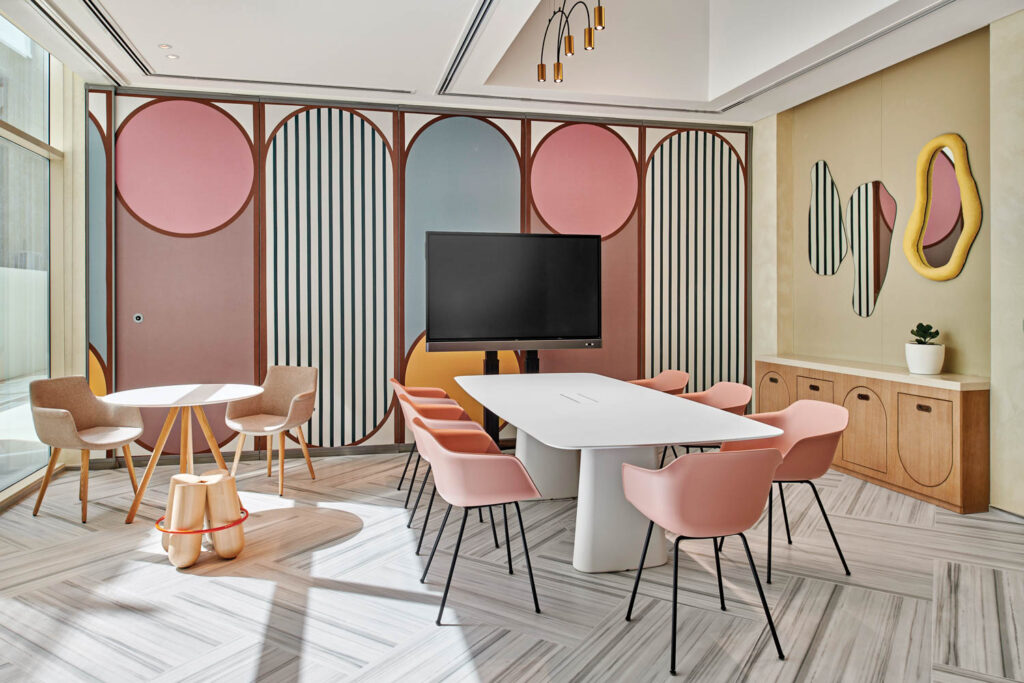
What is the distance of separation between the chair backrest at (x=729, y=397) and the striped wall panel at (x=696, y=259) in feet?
6.28

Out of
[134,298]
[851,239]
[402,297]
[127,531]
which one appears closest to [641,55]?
[851,239]

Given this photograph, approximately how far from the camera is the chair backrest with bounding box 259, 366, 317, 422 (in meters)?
5.20

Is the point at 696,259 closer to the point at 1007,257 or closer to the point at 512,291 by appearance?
the point at 512,291

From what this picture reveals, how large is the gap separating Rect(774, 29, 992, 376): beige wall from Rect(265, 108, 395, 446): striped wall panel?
3.63 metres

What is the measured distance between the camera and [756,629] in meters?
2.72

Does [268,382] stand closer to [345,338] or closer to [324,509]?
[345,338]

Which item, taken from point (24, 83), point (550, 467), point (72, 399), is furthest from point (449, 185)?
point (72, 399)

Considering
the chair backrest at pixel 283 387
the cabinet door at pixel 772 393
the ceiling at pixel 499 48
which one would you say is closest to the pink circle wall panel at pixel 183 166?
the ceiling at pixel 499 48

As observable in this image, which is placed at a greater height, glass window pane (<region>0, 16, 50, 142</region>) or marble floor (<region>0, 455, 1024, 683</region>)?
glass window pane (<region>0, 16, 50, 142</region>)

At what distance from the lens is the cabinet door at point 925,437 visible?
4.19 m

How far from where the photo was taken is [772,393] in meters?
5.88

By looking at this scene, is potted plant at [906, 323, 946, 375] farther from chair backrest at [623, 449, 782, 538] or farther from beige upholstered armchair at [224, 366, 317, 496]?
beige upholstered armchair at [224, 366, 317, 496]

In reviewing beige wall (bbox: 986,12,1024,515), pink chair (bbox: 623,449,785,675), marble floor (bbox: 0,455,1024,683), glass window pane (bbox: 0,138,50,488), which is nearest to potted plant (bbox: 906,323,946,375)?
beige wall (bbox: 986,12,1024,515)

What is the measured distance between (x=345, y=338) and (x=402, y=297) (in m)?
0.59
